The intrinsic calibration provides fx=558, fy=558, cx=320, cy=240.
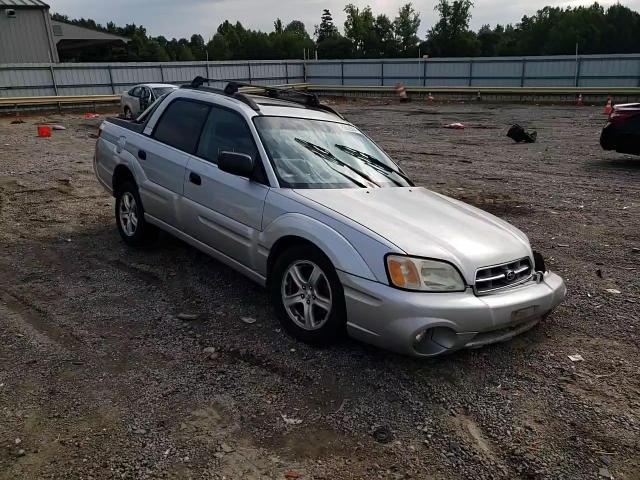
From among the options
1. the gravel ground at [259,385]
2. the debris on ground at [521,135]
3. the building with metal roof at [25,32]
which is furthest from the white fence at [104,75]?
the gravel ground at [259,385]

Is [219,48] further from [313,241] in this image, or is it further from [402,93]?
[313,241]

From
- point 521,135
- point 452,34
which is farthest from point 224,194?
point 452,34

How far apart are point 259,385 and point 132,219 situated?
3.20 m

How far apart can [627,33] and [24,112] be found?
2870 inches

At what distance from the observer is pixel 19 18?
29766mm

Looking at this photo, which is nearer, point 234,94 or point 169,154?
point 234,94

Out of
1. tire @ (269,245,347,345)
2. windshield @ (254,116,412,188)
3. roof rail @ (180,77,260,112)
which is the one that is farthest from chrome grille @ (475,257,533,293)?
roof rail @ (180,77,260,112)

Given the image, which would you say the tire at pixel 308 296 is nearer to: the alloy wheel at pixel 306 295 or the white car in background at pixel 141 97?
the alloy wheel at pixel 306 295

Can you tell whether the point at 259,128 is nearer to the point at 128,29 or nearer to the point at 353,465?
the point at 353,465

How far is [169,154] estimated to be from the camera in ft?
17.4

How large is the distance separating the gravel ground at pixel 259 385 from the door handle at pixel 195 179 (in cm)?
95

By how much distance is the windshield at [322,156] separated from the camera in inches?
173

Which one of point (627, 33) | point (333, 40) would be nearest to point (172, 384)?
point (627, 33)

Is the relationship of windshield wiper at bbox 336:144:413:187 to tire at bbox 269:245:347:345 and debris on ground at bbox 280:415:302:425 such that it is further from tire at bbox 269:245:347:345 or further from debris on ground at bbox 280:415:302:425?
debris on ground at bbox 280:415:302:425
